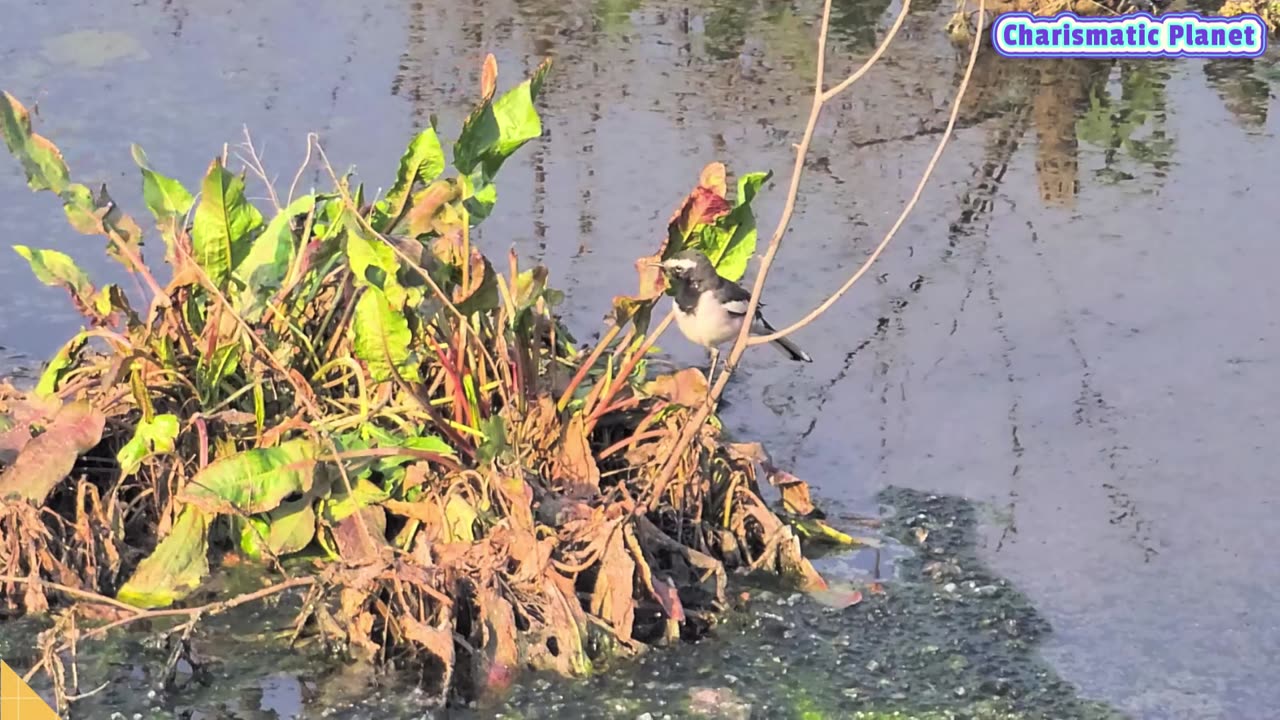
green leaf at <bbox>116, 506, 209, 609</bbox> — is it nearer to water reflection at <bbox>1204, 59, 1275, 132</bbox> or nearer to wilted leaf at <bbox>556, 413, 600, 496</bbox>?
wilted leaf at <bbox>556, 413, 600, 496</bbox>

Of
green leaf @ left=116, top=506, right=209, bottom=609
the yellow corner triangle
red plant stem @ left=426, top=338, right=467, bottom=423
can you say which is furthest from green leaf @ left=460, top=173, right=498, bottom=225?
the yellow corner triangle

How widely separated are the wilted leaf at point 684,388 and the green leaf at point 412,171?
32.1 inches

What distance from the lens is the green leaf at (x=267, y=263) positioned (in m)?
4.38

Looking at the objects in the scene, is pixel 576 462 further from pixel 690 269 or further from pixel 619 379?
pixel 690 269

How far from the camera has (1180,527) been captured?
480 cm

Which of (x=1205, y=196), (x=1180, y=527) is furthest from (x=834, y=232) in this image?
(x=1180, y=527)

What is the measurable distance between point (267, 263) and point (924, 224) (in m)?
3.20

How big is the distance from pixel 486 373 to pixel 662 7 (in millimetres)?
5337

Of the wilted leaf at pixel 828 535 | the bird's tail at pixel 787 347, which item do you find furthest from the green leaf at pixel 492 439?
the bird's tail at pixel 787 347

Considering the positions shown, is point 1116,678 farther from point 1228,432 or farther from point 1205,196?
point 1205,196

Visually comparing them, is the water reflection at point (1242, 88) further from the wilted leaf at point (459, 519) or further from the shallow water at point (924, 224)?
the wilted leaf at point (459, 519)

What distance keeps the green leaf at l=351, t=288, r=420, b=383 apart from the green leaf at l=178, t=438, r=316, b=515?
261 mm

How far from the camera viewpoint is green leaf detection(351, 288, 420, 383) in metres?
4.13

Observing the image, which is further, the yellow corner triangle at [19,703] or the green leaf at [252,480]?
the green leaf at [252,480]
